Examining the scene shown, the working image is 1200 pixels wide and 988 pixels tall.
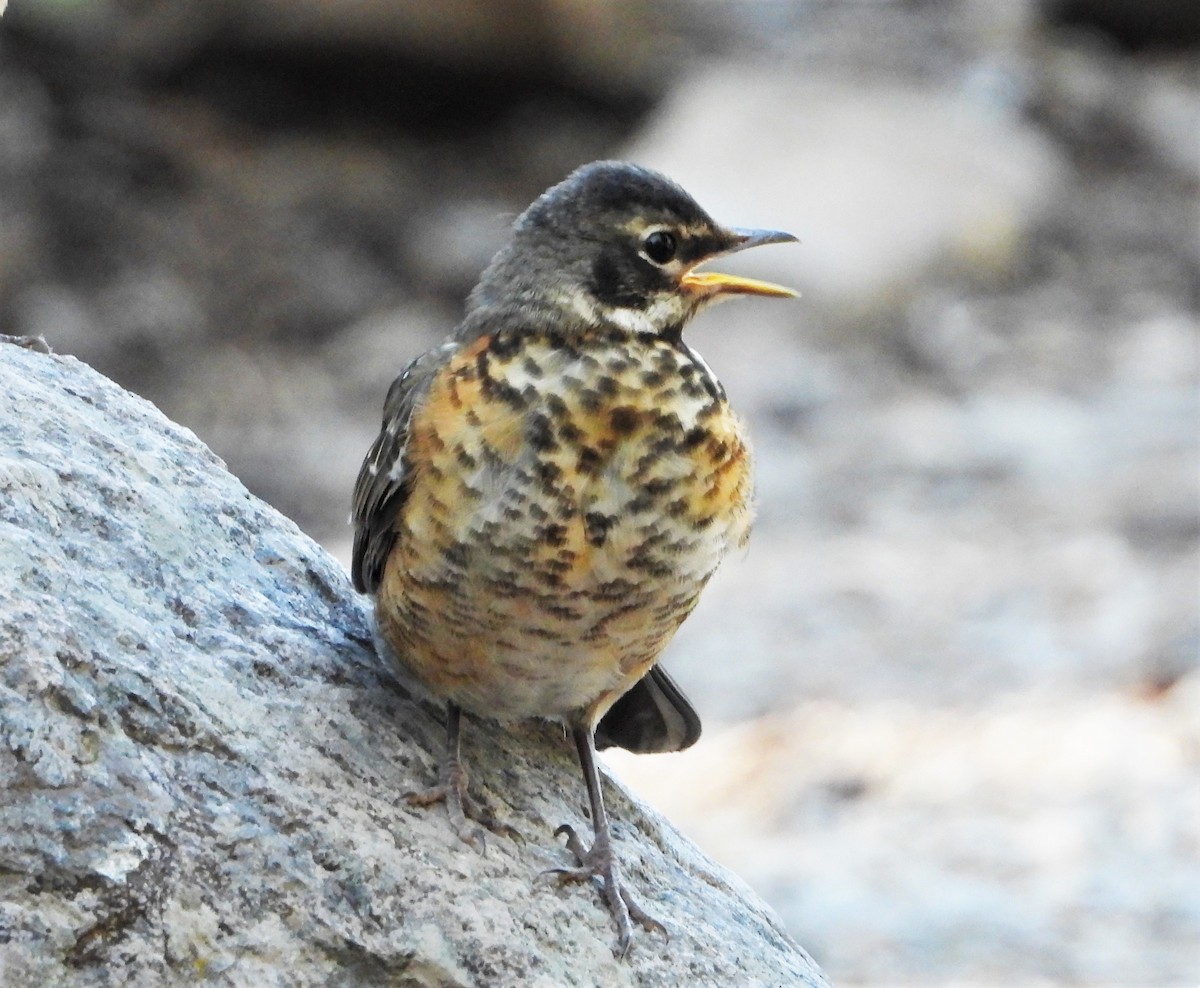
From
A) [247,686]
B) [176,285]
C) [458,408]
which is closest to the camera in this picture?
[247,686]

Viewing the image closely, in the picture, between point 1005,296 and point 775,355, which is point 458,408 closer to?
point 775,355

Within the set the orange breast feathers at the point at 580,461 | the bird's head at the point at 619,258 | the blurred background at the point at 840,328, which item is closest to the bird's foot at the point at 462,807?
the orange breast feathers at the point at 580,461

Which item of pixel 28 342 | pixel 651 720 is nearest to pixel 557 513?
pixel 651 720

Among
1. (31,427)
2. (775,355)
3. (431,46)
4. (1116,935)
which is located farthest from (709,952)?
(431,46)

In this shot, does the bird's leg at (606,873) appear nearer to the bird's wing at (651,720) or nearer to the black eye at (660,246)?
the bird's wing at (651,720)

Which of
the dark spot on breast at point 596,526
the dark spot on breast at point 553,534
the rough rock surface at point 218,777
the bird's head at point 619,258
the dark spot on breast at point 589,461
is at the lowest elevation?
the rough rock surface at point 218,777
